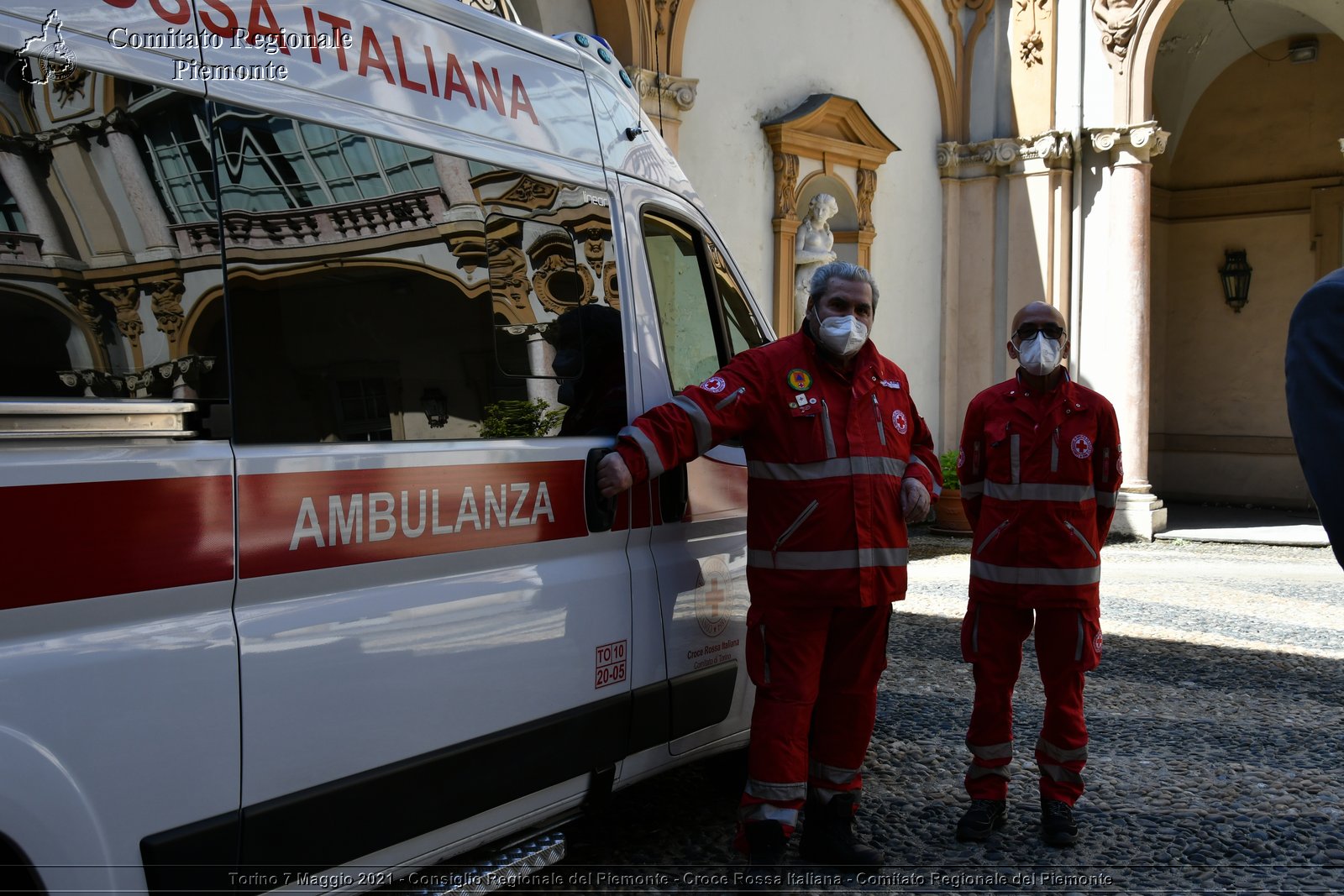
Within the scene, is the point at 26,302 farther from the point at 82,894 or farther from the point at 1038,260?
the point at 1038,260

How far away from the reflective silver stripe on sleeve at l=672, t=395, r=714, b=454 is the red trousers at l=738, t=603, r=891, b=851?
1.73 feet

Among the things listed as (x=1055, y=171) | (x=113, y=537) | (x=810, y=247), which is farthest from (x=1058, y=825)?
(x=1055, y=171)

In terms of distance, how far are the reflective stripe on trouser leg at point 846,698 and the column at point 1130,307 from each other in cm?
1066

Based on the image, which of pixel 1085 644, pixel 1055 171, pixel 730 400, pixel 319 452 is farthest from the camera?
pixel 1055 171

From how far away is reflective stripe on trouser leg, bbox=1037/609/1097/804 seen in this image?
3.91 meters

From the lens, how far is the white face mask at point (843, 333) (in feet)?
11.7

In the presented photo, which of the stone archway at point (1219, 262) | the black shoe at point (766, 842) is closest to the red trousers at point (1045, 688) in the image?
the black shoe at point (766, 842)

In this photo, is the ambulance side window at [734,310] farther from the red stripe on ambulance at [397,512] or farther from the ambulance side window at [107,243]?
the ambulance side window at [107,243]

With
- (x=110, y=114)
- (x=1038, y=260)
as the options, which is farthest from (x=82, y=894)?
(x=1038, y=260)

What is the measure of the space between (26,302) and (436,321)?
0.93 metres

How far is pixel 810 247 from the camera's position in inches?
467

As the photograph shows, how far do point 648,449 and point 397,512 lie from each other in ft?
2.52

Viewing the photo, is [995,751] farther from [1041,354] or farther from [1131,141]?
[1131,141]

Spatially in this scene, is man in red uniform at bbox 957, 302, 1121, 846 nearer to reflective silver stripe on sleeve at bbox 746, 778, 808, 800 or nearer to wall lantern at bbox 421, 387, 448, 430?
reflective silver stripe on sleeve at bbox 746, 778, 808, 800
